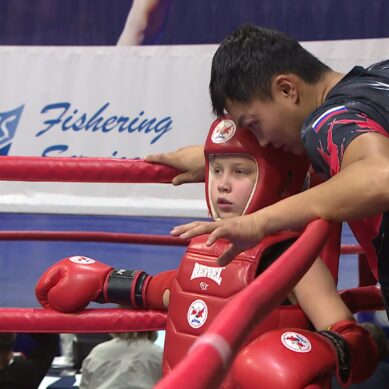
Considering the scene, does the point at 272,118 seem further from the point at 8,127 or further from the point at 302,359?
the point at 8,127

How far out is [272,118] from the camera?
108 cm

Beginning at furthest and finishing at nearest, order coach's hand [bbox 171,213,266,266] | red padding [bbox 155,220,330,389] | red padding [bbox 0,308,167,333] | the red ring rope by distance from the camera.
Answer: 1. the red ring rope
2. red padding [bbox 0,308,167,333]
3. coach's hand [bbox 171,213,266,266]
4. red padding [bbox 155,220,330,389]

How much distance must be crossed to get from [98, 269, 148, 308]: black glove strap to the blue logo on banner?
9.50 ft

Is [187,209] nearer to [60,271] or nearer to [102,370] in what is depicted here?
[102,370]

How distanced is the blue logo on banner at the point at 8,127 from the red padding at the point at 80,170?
9.33ft

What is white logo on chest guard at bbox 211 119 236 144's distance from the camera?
1.28 m

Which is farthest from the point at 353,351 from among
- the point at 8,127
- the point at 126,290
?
the point at 8,127

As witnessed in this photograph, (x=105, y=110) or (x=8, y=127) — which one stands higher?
(x=105, y=110)

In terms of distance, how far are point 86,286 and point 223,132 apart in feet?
1.34

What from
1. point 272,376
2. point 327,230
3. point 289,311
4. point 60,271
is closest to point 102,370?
point 60,271

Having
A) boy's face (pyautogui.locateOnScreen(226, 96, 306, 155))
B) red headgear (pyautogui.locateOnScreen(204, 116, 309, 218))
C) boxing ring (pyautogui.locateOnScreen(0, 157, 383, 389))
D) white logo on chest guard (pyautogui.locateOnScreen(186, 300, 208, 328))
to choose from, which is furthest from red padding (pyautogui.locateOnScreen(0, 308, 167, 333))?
boy's face (pyautogui.locateOnScreen(226, 96, 306, 155))

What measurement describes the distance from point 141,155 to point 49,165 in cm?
269

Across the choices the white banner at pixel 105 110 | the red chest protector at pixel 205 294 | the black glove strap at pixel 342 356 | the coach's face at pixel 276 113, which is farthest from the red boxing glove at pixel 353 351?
the white banner at pixel 105 110

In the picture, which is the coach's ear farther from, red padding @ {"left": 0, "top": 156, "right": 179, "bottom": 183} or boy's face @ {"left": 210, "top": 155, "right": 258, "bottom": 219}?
red padding @ {"left": 0, "top": 156, "right": 179, "bottom": 183}
